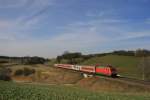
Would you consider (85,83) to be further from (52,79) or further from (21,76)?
(21,76)

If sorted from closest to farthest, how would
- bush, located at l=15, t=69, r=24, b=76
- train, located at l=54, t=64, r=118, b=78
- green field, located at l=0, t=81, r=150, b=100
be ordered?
green field, located at l=0, t=81, r=150, b=100 < train, located at l=54, t=64, r=118, b=78 < bush, located at l=15, t=69, r=24, b=76

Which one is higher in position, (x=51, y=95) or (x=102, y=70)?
(x=102, y=70)

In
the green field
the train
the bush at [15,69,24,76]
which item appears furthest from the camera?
the bush at [15,69,24,76]

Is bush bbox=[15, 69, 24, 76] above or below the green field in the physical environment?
below

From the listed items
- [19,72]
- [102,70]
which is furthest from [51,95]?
[19,72]

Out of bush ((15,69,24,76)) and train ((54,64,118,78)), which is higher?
train ((54,64,118,78))

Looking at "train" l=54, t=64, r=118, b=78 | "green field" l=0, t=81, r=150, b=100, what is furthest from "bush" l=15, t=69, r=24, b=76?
"green field" l=0, t=81, r=150, b=100

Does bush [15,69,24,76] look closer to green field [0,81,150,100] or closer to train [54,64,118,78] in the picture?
train [54,64,118,78]

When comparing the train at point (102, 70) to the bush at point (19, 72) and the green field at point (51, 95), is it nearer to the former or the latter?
the bush at point (19, 72)

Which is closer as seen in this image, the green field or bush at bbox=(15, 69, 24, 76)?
the green field

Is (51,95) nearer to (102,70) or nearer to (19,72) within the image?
(102,70)

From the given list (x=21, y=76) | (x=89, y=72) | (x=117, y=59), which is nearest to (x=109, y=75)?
(x=89, y=72)

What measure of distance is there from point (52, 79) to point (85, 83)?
27.9 metres

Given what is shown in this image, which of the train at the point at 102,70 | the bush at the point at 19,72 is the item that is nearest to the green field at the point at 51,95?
the train at the point at 102,70
